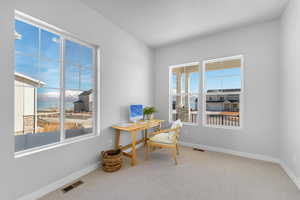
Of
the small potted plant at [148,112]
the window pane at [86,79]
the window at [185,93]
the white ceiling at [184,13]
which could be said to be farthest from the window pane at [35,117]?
the window at [185,93]

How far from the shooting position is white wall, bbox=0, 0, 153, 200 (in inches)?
58.2

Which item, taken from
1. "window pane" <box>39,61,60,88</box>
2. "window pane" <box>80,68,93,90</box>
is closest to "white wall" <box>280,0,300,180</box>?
"window pane" <box>80,68,93,90</box>

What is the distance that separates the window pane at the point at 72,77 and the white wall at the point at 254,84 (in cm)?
302

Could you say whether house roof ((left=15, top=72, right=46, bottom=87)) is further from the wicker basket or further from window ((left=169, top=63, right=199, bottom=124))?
window ((left=169, top=63, right=199, bottom=124))

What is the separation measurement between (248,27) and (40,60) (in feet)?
13.6

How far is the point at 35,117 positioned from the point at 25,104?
22cm

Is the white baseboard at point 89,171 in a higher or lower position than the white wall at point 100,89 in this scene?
lower

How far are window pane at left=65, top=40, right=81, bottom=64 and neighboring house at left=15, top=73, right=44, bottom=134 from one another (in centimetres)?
62

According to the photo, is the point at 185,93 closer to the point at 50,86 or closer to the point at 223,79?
the point at 223,79

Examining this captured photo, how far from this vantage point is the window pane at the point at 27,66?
1677 millimetres

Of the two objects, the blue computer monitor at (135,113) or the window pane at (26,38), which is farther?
the blue computer monitor at (135,113)

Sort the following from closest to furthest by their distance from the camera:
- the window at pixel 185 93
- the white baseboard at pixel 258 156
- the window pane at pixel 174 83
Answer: the white baseboard at pixel 258 156, the window at pixel 185 93, the window pane at pixel 174 83

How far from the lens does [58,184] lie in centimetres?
190

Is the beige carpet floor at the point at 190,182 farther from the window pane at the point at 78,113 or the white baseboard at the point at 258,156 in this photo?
the window pane at the point at 78,113
